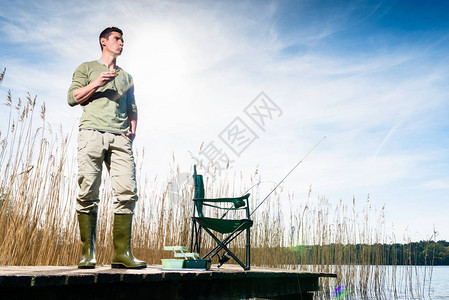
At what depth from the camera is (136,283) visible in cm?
208

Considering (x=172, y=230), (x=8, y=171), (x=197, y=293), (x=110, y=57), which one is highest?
(x=110, y=57)

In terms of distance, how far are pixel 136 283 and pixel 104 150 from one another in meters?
0.83

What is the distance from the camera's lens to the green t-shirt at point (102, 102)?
2449 millimetres

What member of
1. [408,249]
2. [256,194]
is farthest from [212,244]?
[408,249]

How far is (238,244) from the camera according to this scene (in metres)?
4.62

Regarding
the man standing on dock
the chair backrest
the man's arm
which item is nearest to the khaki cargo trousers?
the man standing on dock

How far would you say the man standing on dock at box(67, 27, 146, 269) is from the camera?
237 centimetres

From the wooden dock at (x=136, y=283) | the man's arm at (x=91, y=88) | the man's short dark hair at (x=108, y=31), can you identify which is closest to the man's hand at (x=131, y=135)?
the man's arm at (x=91, y=88)

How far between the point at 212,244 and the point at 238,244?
335 millimetres

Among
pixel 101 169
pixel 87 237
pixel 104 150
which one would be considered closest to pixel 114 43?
pixel 104 150

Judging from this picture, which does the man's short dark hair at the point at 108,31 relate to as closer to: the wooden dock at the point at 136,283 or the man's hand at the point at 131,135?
the man's hand at the point at 131,135

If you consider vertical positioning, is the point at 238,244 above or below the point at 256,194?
below

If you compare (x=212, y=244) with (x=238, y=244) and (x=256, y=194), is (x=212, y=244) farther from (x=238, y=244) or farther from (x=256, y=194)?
(x=256, y=194)

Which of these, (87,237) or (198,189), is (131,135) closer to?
(87,237)
